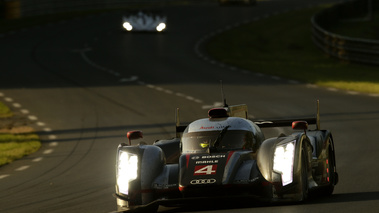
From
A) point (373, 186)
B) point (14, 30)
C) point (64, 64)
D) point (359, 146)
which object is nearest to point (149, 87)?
point (64, 64)

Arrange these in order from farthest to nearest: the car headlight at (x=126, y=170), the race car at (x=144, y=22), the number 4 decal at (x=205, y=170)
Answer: the race car at (x=144, y=22)
the car headlight at (x=126, y=170)
the number 4 decal at (x=205, y=170)

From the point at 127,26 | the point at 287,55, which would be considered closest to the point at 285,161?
the point at 287,55

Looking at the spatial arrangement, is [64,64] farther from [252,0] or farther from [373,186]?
[252,0]

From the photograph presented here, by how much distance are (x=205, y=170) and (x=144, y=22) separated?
138 feet

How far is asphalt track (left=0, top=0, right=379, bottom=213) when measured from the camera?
1458 centimetres

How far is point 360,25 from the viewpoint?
179ft

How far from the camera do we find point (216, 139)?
1276 centimetres

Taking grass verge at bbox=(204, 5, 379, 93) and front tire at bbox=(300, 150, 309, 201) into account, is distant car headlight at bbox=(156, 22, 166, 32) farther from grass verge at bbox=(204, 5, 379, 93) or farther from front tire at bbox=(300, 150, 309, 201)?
front tire at bbox=(300, 150, 309, 201)

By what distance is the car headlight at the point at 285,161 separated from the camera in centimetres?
1162

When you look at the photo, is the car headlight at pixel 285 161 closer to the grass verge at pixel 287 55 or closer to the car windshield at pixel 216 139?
the car windshield at pixel 216 139

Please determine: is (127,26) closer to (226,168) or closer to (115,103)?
(115,103)

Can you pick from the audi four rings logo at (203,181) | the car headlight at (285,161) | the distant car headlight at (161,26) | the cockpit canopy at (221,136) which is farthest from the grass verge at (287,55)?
the audi four rings logo at (203,181)

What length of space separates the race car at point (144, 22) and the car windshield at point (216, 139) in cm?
3900

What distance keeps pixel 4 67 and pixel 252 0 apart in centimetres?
3680
